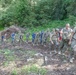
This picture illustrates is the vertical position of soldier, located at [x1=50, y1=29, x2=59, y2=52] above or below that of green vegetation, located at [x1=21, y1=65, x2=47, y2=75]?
above

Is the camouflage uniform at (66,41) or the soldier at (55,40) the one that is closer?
the camouflage uniform at (66,41)

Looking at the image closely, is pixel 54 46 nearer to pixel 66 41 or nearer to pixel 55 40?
pixel 55 40

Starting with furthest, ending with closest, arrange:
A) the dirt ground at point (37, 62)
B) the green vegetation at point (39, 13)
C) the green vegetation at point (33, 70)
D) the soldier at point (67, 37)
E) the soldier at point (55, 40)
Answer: the green vegetation at point (39, 13), the soldier at point (55, 40), the soldier at point (67, 37), the dirt ground at point (37, 62), the green vegetation at point (33, 70)

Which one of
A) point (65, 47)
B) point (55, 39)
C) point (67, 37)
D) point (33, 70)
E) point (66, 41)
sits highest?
point (67, 37)

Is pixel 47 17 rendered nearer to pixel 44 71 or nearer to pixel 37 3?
pixel 37 3

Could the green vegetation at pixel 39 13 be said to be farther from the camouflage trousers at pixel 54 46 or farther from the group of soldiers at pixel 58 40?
the camouflage trousers at pixel 54 46

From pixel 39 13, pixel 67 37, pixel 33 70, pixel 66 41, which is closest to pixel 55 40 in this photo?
pixel 66 41

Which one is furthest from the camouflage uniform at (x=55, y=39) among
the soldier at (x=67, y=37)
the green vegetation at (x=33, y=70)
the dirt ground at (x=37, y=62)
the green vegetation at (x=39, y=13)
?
the green vegetation at (x=39, y=13)

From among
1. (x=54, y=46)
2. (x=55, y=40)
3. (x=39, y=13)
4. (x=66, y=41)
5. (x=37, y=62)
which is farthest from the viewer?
(x=39, y=13)

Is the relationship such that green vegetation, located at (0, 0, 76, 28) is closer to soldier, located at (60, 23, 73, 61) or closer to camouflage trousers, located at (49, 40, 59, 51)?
camouflage trousers, located at (49, 40, 59, 51)

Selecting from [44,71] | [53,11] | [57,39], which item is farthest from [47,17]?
[44,71]

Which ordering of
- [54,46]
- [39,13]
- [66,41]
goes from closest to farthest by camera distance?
[66,41] → [54,46] → [39,13]

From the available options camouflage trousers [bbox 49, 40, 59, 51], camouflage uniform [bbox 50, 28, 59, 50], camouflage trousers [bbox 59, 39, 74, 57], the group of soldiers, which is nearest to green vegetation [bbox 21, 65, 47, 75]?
the group of soldiers

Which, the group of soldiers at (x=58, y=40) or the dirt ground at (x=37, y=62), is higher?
the group of soldiers at (x=58, y=40)
